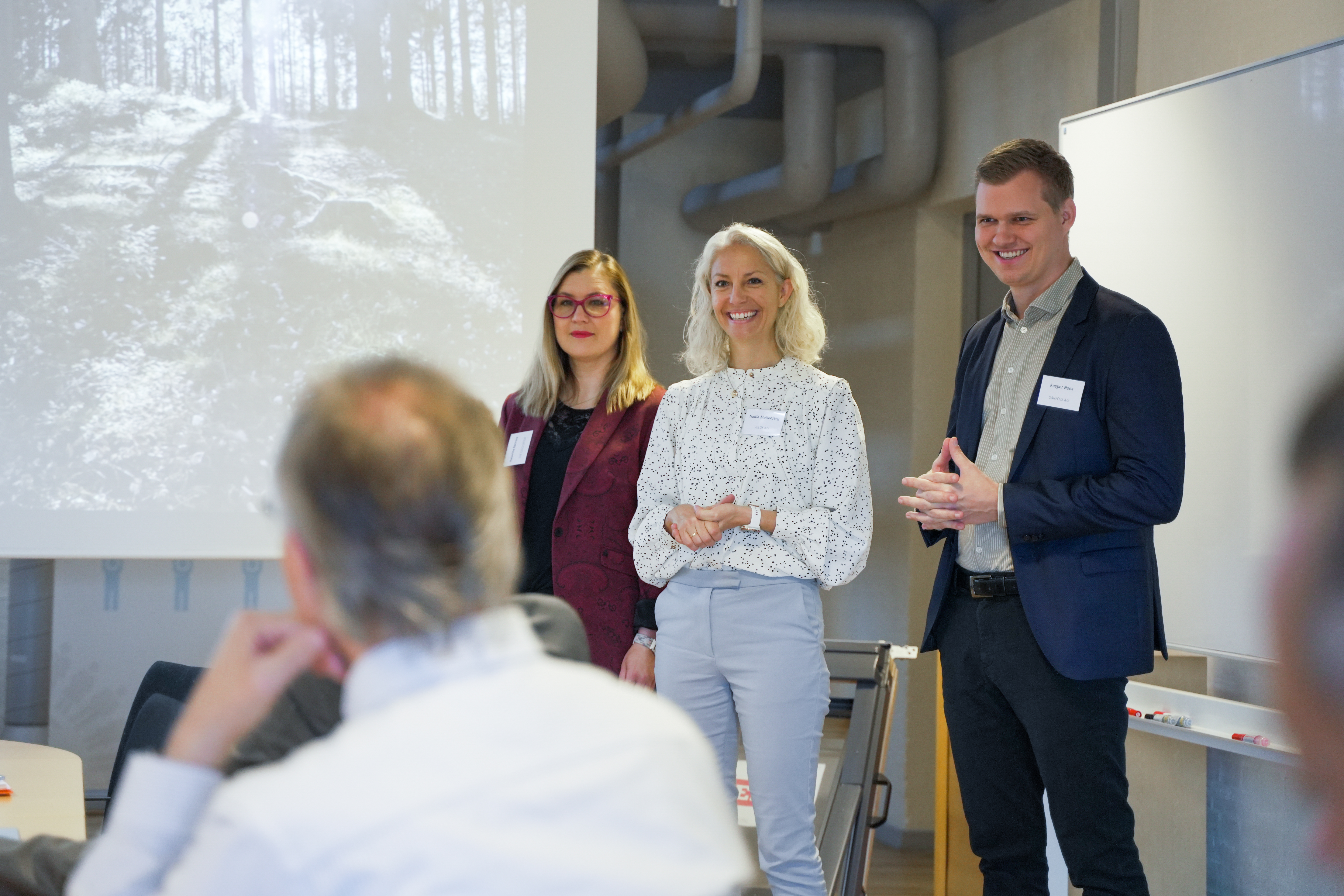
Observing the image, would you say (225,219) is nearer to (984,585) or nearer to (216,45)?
(216,45)

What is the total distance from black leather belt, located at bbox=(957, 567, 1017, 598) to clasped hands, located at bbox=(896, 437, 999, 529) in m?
0.10

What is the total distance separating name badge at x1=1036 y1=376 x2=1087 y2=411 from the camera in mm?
2094

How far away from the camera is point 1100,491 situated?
201 centimetres

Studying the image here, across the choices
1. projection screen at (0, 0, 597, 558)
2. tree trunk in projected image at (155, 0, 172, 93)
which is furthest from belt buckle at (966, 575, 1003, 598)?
tree trunk in projected image at (155, 0, 172, 93)

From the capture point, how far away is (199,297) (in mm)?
3533

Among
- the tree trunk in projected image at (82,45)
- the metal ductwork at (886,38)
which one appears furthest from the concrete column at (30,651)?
the metal ductwork at (886,38)

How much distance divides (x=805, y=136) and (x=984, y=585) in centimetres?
362

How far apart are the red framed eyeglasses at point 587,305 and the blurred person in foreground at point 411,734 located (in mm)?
1774

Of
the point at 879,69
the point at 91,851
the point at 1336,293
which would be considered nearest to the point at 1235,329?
the point at 1336,293

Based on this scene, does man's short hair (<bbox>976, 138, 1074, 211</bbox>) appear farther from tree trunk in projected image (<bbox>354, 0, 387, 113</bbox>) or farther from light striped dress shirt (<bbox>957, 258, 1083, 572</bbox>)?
tree trunk in projected image (<bbox>354, 0, 387, 113</bbox>)

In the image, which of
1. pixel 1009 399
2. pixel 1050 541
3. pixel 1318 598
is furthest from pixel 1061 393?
pixel 1318 598

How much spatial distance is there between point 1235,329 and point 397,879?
2.70m

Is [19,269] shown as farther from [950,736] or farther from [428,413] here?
[428,413]

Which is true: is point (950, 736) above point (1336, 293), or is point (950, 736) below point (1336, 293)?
below
